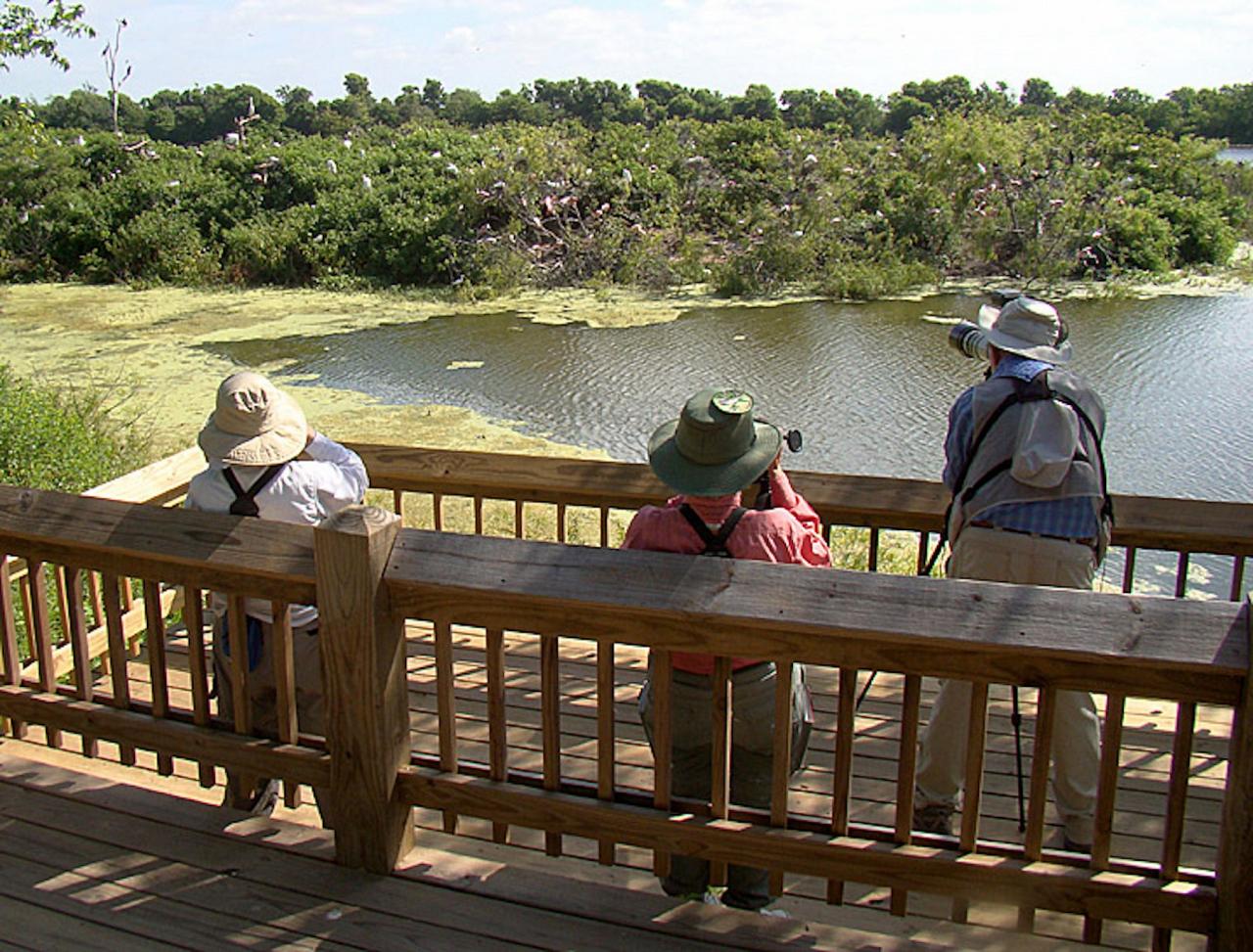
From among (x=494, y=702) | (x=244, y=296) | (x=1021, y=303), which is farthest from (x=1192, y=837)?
(x=244, y=296)

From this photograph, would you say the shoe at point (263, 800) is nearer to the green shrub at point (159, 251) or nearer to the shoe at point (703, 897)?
the shoe at point (703, 897)

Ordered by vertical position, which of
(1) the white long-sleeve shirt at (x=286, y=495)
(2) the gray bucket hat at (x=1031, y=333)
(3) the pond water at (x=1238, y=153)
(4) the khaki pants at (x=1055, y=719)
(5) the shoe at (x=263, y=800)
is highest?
(3) the pond water at (x=1238, y=153)

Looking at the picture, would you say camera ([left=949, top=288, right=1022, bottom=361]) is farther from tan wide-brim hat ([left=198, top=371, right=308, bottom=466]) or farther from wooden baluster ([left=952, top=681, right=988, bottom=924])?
tan wide-brim hat ([left=198, top=371, right=308, bottom=466])

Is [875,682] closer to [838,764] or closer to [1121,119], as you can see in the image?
[838,764]

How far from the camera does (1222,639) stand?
172 cm

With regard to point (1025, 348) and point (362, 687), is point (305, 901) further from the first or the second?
point (1025, 348)

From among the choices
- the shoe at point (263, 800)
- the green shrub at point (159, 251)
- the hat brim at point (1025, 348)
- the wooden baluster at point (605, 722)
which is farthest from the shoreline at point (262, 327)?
the wooden baluster at point (605, 722)

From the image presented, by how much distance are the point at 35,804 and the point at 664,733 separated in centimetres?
145

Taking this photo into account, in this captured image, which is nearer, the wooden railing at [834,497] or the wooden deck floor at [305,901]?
the wooden deck floor at [305,901]

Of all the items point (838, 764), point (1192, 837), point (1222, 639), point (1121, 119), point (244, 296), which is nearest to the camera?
point (1222, 639)

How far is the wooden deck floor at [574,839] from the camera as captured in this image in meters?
2.15

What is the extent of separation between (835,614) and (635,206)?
17402 mm

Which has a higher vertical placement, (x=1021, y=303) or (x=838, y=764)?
(x=1021, y=303)

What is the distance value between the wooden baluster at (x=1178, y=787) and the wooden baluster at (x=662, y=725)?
2.63 feet
